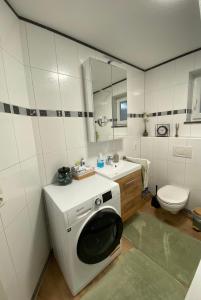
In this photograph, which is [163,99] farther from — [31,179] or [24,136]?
[31,179]

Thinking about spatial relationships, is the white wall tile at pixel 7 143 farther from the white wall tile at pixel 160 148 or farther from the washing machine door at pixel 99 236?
the white wall tile at pixel 160 148

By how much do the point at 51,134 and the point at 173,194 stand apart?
5.76 feet

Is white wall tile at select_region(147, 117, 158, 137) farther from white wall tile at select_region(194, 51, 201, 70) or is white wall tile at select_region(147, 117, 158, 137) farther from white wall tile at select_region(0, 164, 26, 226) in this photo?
white wall tile at select_region(0, 164, 26, 226)

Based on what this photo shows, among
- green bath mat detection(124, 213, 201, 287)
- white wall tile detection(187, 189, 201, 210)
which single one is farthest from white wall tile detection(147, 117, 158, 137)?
green bath mat detection(124, 213, 201, 287)

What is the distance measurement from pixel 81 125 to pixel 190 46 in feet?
5.51

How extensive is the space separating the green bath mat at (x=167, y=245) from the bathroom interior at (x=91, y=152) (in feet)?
0.04

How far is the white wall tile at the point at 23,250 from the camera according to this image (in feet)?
2.99

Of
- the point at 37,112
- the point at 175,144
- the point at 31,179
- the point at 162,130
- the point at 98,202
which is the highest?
the point at 37,112

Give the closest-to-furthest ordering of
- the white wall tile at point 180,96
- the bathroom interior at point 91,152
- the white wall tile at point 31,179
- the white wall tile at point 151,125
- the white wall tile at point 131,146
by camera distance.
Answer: the bathroom interior at point 91,152 → the white wall tile at point 31,179 → the white wall tile at point 180,96 → the white wall tile at point 131,146 → the white wall tile at point 151,125

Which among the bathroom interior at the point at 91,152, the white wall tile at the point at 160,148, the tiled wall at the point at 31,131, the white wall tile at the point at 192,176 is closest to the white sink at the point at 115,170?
the bathroom interior at the point at 91,152

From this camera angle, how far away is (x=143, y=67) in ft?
7.38

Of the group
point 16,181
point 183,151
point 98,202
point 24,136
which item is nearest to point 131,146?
point 183,151

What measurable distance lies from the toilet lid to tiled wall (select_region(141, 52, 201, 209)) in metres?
0.15

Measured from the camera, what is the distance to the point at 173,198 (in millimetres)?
1784
